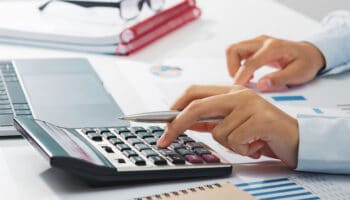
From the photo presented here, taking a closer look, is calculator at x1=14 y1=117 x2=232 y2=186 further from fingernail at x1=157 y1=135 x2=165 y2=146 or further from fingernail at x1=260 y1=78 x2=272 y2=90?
fingernail at x1=260 y1=78 x2=272 y2=90

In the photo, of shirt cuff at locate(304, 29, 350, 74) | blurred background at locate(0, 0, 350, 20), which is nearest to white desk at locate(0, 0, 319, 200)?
shirt cuff at locate(304, 29, 350, 74)

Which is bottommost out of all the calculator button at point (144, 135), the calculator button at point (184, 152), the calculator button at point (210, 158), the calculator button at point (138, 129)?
the calculator button at point (210, 158)

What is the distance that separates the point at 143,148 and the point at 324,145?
0.23m

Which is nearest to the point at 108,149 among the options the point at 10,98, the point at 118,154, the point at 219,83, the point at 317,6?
the point at 118,154

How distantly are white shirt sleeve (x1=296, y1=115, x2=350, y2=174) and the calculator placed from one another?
104 millimetres

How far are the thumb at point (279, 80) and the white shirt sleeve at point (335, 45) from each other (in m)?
0.09

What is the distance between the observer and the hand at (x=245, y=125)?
32.7 inches

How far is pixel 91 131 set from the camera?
2.78ft

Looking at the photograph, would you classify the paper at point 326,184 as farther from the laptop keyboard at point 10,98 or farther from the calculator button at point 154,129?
the laptop keyboard at point 10,98

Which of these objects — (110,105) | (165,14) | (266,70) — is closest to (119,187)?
(110,105)

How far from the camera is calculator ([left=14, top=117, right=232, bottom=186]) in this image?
734 mm

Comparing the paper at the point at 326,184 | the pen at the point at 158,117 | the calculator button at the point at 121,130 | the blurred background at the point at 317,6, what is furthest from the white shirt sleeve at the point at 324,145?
the blurred background at the point at 317,6

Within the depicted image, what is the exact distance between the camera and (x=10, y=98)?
95cm

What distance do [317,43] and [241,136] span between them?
0.48 metres
